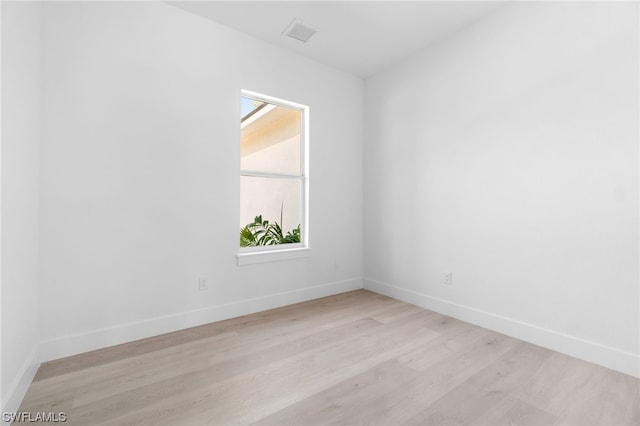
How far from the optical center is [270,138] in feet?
11.0

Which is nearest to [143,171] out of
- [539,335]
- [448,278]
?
[448,278]

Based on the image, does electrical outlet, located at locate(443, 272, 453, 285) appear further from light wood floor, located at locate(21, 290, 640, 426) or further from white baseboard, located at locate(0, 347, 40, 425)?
white baseboard, located at locate(0, 347, 40, 425)

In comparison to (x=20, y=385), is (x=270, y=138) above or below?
above

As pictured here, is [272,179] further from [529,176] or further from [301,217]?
[529,176]

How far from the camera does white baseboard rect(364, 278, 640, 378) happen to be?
1991 mm

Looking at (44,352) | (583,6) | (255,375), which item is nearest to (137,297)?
(44,352)

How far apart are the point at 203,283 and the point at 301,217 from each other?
1296 mm

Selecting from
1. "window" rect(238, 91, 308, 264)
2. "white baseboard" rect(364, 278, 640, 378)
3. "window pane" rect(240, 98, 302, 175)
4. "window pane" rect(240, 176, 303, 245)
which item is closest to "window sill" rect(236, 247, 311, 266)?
"window" rect(238, 91, 308, 264)

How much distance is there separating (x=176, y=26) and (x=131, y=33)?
14.7 inches

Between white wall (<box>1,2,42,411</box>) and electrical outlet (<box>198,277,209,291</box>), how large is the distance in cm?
108

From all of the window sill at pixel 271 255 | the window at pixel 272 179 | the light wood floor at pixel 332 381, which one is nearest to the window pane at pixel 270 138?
the window at pixel 272 179

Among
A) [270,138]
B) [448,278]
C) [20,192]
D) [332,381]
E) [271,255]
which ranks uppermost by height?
[270,138]

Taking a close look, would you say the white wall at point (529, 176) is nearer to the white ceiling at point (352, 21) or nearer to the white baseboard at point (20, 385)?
the white ceiling at point (352, 21)

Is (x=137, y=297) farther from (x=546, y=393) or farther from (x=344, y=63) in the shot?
(x=344, y=63)
